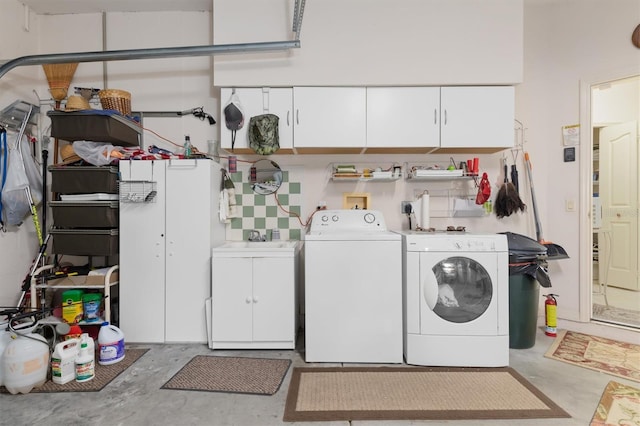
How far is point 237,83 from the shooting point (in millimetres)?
2703

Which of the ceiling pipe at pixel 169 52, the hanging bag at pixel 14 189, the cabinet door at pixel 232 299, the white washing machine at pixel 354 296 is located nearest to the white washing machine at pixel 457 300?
the white washing machine at pixel 354 296

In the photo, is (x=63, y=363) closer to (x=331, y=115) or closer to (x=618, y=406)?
(x=331, y=115)

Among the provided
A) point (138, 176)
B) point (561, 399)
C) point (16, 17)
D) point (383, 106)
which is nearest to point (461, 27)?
point (383, 106)

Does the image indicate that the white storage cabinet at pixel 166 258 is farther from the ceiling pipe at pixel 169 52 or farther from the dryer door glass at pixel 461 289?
the dryer door glass at pixel 461 289

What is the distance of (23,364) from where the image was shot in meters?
1.90

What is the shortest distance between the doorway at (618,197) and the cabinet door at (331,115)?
3095mm

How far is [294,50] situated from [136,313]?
256 cm

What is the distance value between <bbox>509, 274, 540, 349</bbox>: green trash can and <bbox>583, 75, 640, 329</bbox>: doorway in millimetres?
1840

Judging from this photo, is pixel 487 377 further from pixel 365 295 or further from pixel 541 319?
pixel 541 319

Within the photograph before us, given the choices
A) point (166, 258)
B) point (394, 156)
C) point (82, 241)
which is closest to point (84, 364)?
point (166, 258)

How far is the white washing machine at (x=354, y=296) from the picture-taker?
2.29 metres

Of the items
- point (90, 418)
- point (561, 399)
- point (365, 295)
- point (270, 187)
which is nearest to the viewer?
point (90, 418)

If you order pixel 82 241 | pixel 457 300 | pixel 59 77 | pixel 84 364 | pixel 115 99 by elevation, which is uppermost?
pixel 59 77

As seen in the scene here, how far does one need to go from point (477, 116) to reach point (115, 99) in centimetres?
319
